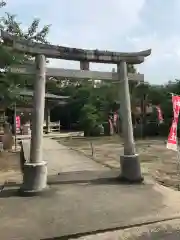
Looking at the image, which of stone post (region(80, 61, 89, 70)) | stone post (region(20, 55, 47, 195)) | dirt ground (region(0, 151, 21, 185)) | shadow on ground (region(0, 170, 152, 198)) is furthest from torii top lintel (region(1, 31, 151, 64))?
dirt ground (region(0, 151, 21, 185))

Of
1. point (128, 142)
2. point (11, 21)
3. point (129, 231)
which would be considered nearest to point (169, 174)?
point (128, 142)

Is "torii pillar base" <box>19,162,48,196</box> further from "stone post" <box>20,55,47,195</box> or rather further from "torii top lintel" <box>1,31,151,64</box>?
"torii top lintel" <box>1,31,151,64</box>

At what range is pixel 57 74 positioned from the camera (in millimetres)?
8836

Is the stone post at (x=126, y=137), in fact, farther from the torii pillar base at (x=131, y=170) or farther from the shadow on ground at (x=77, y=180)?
the shadow on ground at (x=77, y=180)

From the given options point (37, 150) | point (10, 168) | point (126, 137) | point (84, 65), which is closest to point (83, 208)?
point (37, 150)

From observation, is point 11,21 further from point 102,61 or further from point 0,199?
point 0,199

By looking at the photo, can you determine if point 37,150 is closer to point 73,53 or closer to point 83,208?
point 83,208

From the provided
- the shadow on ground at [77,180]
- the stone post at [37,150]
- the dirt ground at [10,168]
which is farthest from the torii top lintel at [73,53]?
the dirt ground at [10,168]

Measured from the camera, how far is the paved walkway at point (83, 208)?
5477 millimetres

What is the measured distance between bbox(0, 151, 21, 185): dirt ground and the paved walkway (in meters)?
1.71

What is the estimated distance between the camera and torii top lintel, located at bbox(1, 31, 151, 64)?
8.13 meters

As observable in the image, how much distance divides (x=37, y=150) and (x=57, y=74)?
212cm

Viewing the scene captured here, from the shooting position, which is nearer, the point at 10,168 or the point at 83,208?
the point at 83,208

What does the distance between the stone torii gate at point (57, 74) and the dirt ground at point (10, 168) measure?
213 centimetres
